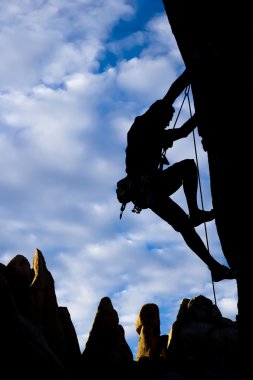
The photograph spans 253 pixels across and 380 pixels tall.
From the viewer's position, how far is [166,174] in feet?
26.6

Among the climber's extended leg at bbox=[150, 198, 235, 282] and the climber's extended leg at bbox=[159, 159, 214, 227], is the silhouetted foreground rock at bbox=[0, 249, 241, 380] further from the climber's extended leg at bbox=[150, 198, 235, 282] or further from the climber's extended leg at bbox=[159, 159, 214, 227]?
the climber's extended leg at bbox=[159, 159, 214, 227]

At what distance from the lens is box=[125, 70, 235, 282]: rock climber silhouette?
26.7 feet

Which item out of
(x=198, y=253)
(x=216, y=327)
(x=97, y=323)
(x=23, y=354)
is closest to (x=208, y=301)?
(x=216, y=327)

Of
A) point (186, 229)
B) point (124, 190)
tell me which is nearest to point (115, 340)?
point (124, 190)

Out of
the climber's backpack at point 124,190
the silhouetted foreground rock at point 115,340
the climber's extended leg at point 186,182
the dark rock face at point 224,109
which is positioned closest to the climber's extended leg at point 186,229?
the climber's extended leg at point 186,182

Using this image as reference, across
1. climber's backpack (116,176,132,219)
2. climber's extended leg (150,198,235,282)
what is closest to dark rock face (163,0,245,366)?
climber's extended leg (150,198,235,282)

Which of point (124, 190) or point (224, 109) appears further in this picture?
point (124, 190)

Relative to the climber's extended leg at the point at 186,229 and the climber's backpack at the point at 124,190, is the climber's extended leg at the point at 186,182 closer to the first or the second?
the climber's extended leg at the point at 186,229

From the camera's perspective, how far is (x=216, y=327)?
29906 millimetres

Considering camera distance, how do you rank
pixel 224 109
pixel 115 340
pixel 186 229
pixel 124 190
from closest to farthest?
pixel 186 229 → pixel 224 109 → pixel 124 190 → pixel 115 340

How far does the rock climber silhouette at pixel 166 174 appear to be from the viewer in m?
8.12

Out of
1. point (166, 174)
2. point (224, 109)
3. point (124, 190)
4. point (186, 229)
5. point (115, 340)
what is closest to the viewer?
point (166, 174)

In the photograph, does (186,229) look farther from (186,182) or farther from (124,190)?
(124,190)

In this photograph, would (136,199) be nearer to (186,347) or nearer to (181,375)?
(181,375)
